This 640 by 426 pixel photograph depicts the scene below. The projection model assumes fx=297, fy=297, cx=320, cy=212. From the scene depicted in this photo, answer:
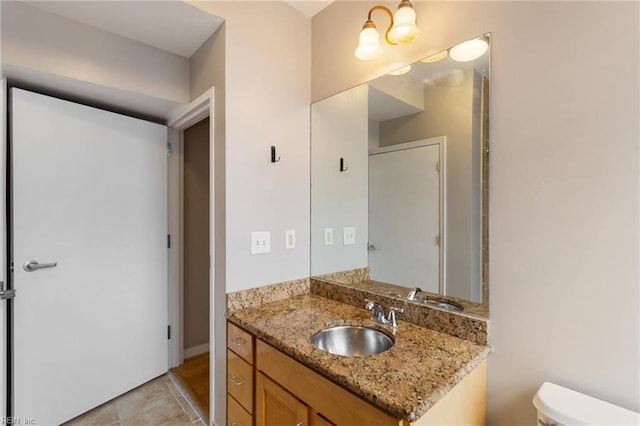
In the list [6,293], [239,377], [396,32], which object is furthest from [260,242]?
[6,293]

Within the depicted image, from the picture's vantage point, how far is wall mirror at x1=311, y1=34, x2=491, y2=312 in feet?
4.07

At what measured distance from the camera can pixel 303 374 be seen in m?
1.10

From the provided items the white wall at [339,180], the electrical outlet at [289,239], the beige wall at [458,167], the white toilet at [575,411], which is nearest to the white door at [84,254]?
the electrical outlet at [289,239]

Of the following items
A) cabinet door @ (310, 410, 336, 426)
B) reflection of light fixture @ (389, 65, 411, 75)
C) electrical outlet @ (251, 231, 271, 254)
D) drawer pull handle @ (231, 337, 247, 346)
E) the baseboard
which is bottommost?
the baseboard

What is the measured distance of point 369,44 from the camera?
1.40 m

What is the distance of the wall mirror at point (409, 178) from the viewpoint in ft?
4.07

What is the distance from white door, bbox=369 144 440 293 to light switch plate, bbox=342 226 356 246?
0.13m

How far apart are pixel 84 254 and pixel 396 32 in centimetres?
215

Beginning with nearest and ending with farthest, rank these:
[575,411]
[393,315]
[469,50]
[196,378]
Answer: [575,411], [469,50], [393,315], [196,378]

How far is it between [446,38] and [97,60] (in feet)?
6.03

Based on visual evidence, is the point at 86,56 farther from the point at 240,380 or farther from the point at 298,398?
the point at 298,398

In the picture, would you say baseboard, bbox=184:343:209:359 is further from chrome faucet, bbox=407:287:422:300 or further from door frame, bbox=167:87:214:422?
chrome faucet, bbox=407:287:422:300

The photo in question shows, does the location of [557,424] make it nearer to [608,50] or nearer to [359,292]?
[359,292]

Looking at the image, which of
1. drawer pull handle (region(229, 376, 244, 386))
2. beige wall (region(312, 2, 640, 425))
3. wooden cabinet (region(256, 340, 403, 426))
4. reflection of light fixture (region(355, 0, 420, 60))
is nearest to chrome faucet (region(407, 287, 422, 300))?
beige wall (region(312, 2, 640, 425))
